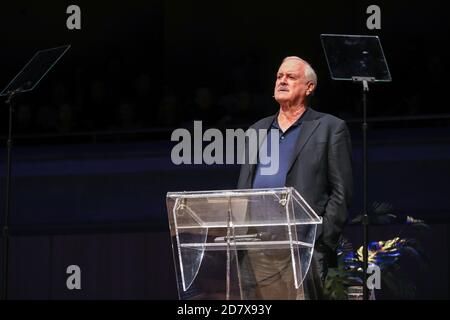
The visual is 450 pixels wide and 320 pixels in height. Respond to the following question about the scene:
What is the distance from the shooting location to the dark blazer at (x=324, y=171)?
4.17 m

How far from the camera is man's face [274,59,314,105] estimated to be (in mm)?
4363

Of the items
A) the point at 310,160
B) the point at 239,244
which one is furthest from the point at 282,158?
the point at 239,244

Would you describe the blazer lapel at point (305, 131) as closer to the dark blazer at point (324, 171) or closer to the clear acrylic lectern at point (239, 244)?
the dark blazer at point (324, 171)

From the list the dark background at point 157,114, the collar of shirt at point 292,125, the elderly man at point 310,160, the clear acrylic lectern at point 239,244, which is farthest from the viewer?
the dark background at point 157,114

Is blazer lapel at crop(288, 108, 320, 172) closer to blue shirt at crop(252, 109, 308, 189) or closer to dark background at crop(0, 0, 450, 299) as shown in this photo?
blue shirt at crop(252, 109, 308, 189)

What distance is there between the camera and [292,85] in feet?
14.3

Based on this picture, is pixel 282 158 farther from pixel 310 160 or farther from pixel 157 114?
pixel 157 114

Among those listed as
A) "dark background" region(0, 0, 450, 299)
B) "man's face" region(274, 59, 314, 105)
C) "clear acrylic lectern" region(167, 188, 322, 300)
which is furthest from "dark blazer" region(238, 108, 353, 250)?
"dark background" region(0, 0, 450, 299)

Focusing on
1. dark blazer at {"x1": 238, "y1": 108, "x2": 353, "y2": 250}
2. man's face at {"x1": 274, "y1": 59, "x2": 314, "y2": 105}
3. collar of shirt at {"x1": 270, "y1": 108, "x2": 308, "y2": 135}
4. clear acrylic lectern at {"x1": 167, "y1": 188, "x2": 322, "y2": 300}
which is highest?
man's face at {"x1": 274, "y1": 59, "x2": 314, "y2": 105}

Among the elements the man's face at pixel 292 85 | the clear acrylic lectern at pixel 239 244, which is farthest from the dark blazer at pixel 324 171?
the clear acrylic lectern at pixel 239 244

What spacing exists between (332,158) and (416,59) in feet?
13.5

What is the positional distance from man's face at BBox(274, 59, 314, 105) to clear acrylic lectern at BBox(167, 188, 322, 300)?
2.57 feet

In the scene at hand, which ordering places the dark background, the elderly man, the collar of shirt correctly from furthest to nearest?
the dark background < the collar of shirt < the elderly man
